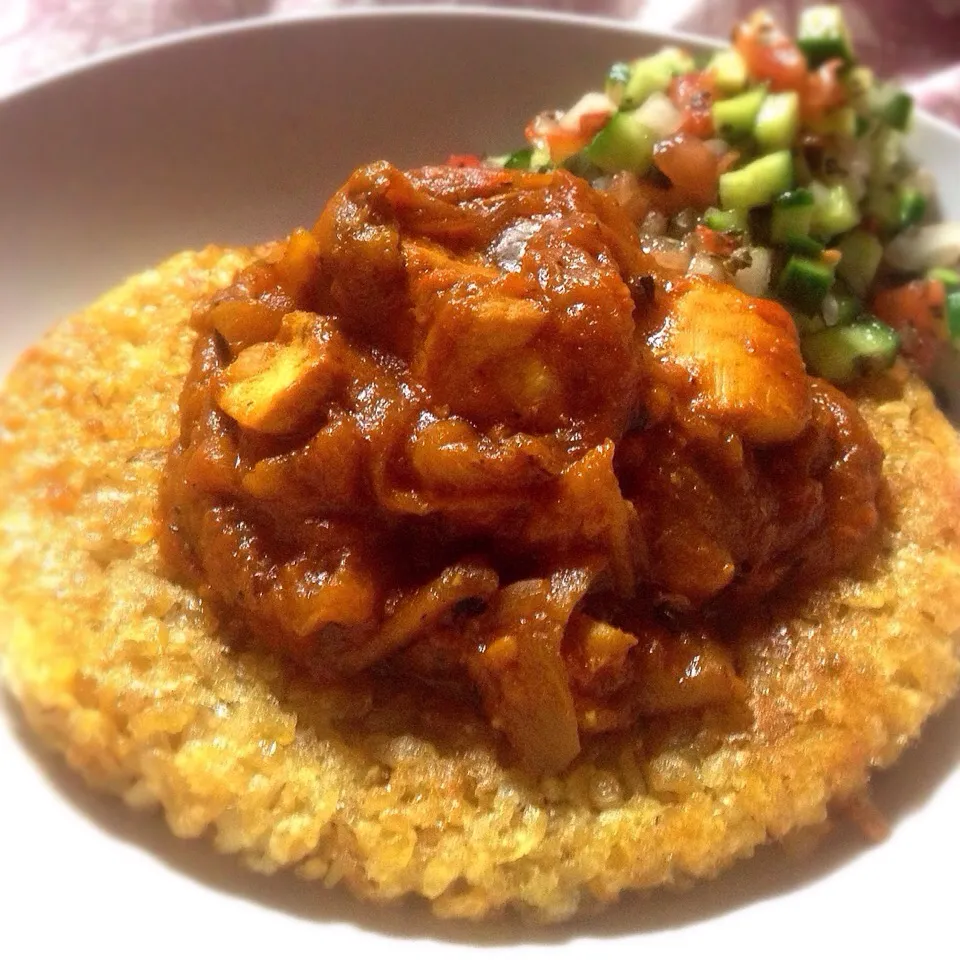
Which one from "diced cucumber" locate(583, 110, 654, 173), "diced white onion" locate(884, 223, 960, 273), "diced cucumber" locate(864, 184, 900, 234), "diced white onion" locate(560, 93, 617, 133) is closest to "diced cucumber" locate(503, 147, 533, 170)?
"diced white onion" locate(560, 93, 617, 133)

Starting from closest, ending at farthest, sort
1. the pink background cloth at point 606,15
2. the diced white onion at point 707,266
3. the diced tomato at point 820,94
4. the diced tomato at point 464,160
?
the diced white onion at point 707,266 → the diced tomato at point 464,160 → the diced tomato at point 820,94 → the pink background cloth at point 606,15

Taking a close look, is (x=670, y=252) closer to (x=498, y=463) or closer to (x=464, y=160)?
(x=464, y=160)

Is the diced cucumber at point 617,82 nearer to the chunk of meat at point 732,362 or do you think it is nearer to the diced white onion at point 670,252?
the diced white onion at point 670,252

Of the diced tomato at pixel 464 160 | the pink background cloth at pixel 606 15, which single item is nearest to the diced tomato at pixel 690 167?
the diced tomato at pixel 464 160

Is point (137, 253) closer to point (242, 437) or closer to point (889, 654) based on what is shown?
point (242, 437)

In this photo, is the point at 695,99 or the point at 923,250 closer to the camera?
the point at 695,99

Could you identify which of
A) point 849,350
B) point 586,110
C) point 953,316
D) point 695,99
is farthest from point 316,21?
point 953,316

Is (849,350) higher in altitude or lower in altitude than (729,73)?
lower
